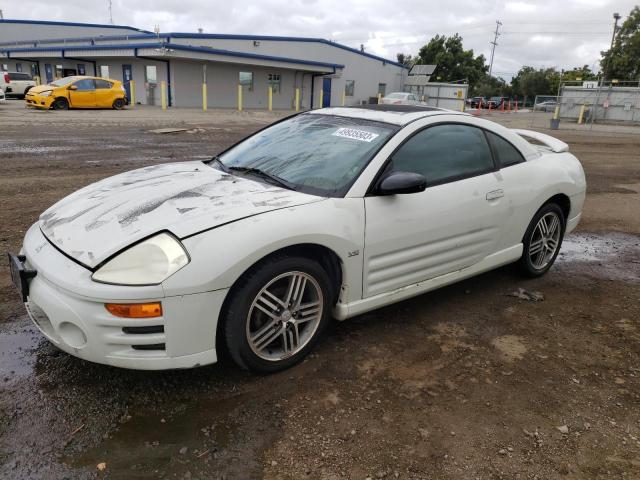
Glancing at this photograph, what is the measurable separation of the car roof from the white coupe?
0.02m

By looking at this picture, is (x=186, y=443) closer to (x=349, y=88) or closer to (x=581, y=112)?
(x=581, y=112)

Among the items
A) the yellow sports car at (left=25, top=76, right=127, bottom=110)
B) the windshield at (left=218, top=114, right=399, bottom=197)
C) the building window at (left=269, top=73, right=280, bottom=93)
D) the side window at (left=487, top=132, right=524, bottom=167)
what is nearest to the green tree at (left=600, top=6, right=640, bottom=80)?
the building window at (left=269, top=73, right=280, bottom=93)

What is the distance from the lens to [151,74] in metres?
30.4

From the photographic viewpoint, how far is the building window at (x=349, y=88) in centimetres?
4232

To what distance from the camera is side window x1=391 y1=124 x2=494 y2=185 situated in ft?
11.5

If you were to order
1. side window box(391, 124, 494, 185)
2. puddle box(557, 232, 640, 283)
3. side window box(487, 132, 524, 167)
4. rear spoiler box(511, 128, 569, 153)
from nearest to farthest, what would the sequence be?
side window box(391, 124, 494, 185) → side window box(487, 132, 524, 167) → rear spoiler box(511, 128, 569, 153) → puddle box(557, 232, 640, 283)

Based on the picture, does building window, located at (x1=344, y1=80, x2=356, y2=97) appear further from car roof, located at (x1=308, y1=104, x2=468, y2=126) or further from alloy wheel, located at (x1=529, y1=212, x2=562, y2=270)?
car roof, located at (x1=308, y1=104, x2=468, y2=126)

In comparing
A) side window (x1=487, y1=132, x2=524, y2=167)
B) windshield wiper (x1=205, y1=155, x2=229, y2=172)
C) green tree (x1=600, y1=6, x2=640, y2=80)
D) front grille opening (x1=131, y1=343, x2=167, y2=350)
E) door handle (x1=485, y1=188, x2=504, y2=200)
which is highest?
green tree (x1=600, y1=6, x2=640, y2=80)

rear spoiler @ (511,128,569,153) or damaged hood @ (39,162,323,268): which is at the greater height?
rear spoiler @ (511,128,569,153)

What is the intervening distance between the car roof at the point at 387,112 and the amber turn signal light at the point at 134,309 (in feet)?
6.89

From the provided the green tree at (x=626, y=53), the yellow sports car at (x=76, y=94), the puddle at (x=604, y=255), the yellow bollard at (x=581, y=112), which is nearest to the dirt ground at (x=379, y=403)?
the puddle at (x=604, y=255)

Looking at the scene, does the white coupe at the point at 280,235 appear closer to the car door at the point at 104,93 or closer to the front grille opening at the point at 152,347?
the front grille opening at the point at 152,347

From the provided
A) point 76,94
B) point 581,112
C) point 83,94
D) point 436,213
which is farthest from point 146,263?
point 581,112

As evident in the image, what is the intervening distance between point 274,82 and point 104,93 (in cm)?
1410
